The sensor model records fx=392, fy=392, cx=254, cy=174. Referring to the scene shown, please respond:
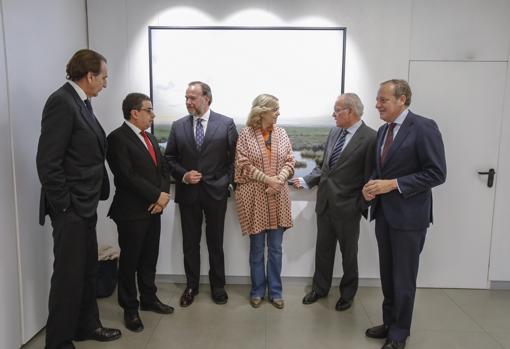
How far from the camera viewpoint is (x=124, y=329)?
2.78 metres

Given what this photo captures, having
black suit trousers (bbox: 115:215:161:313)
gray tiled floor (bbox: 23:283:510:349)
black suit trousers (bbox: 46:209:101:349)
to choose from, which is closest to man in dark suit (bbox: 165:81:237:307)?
gray tiled floor (bbox: 23:283:510:349)

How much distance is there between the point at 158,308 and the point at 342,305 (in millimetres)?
1448

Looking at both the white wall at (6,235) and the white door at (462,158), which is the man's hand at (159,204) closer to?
the white wall at (6,235)

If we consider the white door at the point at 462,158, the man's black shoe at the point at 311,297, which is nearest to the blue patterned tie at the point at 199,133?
the man's black shoe at the point at 311,297

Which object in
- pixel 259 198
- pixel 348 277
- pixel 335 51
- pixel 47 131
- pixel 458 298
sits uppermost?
pixel 335 51

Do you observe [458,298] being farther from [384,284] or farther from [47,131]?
[47,131]

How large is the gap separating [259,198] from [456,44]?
2148 millimetres

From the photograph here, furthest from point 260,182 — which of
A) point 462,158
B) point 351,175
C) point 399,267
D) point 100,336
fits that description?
point 462,158

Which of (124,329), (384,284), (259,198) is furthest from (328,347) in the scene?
(124,329)

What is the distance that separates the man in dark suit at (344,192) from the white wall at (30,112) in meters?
1.96

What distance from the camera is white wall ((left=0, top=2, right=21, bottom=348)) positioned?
2271 mm

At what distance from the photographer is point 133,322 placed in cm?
275

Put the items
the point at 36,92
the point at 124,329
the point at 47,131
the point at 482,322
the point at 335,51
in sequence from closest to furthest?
the point at 47,131 < the point at 36,92 < the point at 124,329 < the point at 482,322 < the point at 335,51

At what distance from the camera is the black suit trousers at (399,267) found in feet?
7.95
